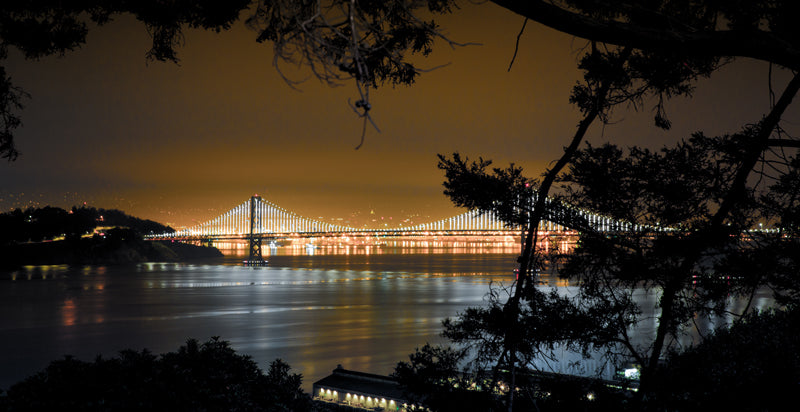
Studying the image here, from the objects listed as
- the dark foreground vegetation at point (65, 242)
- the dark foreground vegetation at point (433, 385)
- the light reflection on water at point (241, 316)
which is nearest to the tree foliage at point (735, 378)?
the dark foreground vegetation at point (433, 385)

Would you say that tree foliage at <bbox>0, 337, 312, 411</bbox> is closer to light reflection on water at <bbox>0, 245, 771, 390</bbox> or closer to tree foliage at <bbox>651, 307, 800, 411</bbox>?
tree foliage at <bbox>651, 307, 800, 411</bbox>

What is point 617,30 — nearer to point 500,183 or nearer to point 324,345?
point 500,183

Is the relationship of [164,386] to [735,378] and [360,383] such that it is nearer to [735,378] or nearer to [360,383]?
[735,378]

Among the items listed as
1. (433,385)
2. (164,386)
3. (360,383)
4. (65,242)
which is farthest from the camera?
(65,242)

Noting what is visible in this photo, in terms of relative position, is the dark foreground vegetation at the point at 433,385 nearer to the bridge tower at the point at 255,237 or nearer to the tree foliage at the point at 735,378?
the tree foliage at the point at 735,378

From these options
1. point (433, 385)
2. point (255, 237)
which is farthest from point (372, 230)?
point (433, 385)

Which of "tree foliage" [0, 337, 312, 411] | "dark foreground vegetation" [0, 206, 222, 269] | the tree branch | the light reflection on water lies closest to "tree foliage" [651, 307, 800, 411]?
the tree branch
